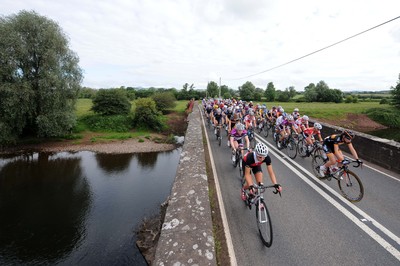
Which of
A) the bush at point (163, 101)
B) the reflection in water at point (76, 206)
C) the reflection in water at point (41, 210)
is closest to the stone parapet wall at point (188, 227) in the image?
the reflection in water at point (76, 206)

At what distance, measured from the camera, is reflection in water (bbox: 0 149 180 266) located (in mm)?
8945

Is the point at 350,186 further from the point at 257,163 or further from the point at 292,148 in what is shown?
the point at 292,148

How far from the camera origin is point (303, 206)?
598 cm

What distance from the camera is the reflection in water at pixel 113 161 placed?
18.9m

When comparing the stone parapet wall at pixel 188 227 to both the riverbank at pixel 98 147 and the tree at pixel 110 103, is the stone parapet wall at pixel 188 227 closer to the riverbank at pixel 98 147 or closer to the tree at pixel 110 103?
the riverbank at pixel 98 147

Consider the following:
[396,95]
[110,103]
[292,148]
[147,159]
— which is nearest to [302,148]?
[292,148]

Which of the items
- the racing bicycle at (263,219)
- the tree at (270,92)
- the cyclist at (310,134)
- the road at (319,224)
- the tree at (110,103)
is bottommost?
the road at (319,224)

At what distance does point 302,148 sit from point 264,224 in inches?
262

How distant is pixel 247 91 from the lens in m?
90.7

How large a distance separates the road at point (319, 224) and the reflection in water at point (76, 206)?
5.41 m

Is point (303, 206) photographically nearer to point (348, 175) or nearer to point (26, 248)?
point (348, 175)

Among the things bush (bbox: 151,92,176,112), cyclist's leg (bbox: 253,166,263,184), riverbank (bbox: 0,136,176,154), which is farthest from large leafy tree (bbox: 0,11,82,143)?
bush (bbox: 151,92,176,112)

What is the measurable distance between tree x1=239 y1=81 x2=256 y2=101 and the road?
3325 inches

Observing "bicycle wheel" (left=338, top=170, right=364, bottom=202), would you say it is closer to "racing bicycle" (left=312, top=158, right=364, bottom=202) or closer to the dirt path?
"racing bicycle" (left=312, top=158, right=364, bottom=202)
